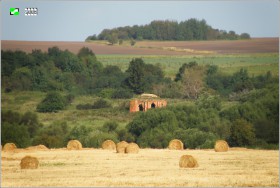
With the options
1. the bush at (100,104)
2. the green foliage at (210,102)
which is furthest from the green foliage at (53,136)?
the green foliage at (210,102)

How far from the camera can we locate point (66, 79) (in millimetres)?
66438

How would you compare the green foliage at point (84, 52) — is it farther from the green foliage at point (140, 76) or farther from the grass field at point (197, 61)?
the green foliage at point (140, 76)

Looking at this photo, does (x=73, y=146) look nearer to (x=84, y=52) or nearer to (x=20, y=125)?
(x=20, y=125)

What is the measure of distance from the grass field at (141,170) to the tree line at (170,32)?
3410 centimetres

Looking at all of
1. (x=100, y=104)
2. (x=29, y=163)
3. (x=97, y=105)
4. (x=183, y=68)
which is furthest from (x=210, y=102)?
(x=29, y=163)

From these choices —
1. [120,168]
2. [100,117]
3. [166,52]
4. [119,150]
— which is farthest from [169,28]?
[120,168]

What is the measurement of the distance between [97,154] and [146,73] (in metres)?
31.2

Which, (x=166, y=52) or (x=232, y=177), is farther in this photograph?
(x=166, y=52)

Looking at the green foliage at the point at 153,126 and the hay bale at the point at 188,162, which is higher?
the hay bale at the point at 188,162

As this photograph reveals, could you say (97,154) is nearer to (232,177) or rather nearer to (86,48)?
(232,177)

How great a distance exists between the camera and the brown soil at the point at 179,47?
6653 centimetres

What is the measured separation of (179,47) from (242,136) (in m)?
30.5

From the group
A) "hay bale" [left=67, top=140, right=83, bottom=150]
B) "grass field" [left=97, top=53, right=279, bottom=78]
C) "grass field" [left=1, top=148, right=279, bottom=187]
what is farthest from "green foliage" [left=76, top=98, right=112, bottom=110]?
"grass field" [left=1, top=148, right=279, bottom=187]

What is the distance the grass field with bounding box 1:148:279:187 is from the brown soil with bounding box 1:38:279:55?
1132 inches
